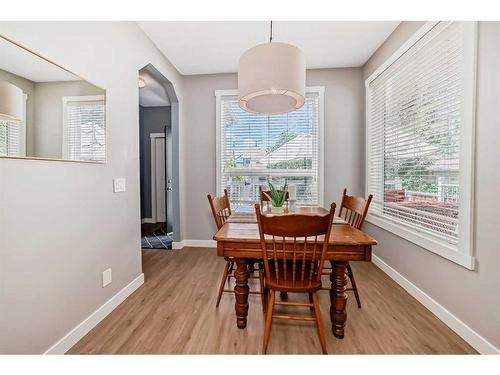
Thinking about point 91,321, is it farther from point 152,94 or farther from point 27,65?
point 152,94

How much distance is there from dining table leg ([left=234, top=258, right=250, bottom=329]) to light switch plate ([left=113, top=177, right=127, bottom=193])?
Answer: 1275 millimetres

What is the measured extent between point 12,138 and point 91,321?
1362mm

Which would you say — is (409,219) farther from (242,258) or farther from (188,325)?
(188,325)

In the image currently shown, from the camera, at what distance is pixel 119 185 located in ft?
7.14

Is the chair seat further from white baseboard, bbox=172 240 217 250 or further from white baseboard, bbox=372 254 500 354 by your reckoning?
white baseboard, bbox=172 240 217 250

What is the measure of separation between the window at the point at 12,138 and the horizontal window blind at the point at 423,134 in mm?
2775

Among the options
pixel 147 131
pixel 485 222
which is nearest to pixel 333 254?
pixel 485 222

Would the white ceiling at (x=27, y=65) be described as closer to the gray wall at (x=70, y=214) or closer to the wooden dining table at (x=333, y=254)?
the gray wall at (x=70, y=214)

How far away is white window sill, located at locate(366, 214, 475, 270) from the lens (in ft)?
5.52

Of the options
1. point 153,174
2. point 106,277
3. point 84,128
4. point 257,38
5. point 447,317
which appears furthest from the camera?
point 153,174

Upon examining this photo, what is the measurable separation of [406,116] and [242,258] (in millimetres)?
2190

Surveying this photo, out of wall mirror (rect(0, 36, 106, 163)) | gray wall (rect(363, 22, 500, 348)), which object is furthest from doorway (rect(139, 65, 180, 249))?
gray wall (rect(363, 22, 500, 348))

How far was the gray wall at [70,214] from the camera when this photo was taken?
4.17ft

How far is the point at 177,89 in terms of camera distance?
3.54 m
